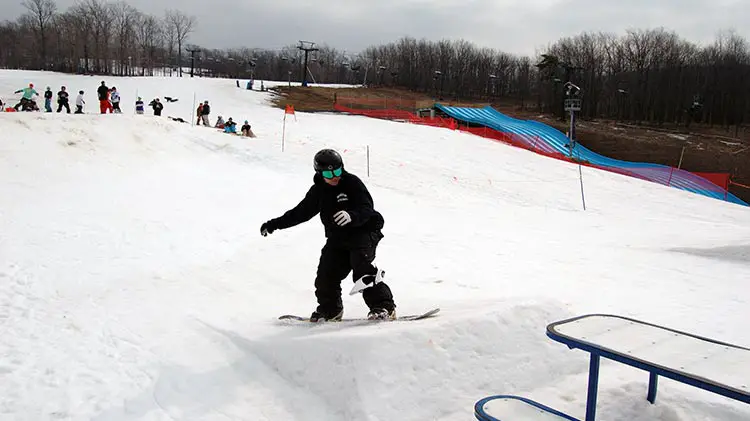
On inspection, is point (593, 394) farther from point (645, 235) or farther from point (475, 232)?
point (645, 235)

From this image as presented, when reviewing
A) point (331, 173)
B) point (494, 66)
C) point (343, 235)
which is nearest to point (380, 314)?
point (343, 235)

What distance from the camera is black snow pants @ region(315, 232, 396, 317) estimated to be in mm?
4875

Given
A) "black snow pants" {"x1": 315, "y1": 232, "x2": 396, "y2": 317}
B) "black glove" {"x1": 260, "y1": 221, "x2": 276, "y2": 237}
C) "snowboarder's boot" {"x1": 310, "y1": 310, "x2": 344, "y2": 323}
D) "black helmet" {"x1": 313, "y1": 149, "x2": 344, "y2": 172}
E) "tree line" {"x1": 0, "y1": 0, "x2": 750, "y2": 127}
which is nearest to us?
"black helmet" {"x1": 313, "y1": 149, "x2": 344, "y2": 172}

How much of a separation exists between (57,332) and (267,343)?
199cm

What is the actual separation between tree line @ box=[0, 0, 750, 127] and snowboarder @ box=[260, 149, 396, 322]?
5366 cm

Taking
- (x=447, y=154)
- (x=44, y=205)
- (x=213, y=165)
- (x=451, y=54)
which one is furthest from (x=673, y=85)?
(x=44, y=205)

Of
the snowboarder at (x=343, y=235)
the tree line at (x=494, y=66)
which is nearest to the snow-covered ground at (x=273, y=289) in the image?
the snowboarder at (x=343, y=235)

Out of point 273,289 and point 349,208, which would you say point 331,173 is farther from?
point 273,289

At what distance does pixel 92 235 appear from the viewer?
8.56m

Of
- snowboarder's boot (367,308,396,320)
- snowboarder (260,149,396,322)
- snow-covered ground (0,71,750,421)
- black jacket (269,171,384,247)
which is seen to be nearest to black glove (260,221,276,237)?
snowboarder (260,149,396,322)

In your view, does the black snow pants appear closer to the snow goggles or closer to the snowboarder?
the snowboarder

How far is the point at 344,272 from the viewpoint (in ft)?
16.9

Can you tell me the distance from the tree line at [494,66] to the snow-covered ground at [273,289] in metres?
45.4

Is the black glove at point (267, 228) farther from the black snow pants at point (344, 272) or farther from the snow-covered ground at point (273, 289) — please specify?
the snow-covered ground at point (273, 289)
